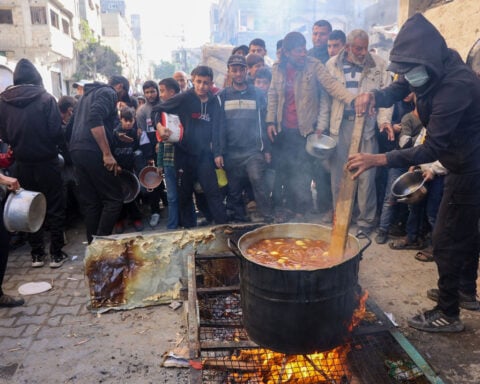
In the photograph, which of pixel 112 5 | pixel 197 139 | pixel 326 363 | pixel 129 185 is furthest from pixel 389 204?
pixel 112 5

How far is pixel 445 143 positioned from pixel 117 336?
3338 millimetres

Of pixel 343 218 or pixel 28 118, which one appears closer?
pixel 343 218

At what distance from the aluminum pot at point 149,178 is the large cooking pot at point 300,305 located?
4.37 meters

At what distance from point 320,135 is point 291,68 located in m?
1.23

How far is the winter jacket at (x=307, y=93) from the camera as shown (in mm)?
5781

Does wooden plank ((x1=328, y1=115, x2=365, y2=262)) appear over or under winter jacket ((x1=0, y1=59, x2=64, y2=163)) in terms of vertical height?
under

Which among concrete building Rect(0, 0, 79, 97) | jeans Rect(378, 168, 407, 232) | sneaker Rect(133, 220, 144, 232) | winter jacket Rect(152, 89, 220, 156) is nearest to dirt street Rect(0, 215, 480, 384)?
jeans Rect(378, 168, 407, 232)

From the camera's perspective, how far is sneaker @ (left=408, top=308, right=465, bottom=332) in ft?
11.5

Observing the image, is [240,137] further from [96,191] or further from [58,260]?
[58,260]

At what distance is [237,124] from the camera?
18.9 ft

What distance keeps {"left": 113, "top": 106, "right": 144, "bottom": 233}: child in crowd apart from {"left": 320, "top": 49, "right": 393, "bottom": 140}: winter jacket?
3351 mm

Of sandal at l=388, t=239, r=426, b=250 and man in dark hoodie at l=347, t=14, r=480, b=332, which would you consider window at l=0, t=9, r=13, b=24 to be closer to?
sandal at l=388, t=239, r=426, b=250

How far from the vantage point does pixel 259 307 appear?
2469mm

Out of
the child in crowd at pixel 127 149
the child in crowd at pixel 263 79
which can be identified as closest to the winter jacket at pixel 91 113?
the child in crowd at pixel 127 149
